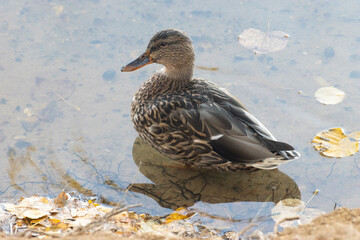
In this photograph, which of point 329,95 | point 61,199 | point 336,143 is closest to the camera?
point 61,199

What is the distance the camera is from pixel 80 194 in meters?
4.60

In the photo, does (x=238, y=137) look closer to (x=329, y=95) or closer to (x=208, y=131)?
(x=208, y=131)

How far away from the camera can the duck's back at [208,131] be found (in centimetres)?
433

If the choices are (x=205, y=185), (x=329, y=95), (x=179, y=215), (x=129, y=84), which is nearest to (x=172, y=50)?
(x=129, y=84)

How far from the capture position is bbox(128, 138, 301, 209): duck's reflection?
4637 millimetres

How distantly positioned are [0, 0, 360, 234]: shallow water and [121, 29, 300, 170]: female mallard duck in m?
0.47

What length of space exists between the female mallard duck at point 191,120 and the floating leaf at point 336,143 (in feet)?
2.44

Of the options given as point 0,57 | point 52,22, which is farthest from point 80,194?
point 52,22

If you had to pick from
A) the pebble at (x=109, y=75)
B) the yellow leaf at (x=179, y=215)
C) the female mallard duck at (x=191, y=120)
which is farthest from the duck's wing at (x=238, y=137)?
the pebble at (x=109, y=75)

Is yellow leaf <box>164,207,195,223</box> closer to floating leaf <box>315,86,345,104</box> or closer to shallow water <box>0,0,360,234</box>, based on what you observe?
shallow water <box>0,0,360,234</box>

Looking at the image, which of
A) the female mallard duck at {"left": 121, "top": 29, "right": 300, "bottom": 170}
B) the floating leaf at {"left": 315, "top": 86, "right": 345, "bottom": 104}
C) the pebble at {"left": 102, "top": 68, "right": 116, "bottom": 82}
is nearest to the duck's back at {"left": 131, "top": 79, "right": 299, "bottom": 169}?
the female mallard duck at {"left": 121, "top": 29, "right": 300, "bottom": 170}

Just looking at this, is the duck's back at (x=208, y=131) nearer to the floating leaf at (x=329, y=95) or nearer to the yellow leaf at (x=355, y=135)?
the yellow leaf at (x=355, y=135)

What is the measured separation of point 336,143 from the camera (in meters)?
5.09

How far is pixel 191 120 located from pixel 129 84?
1603mm
